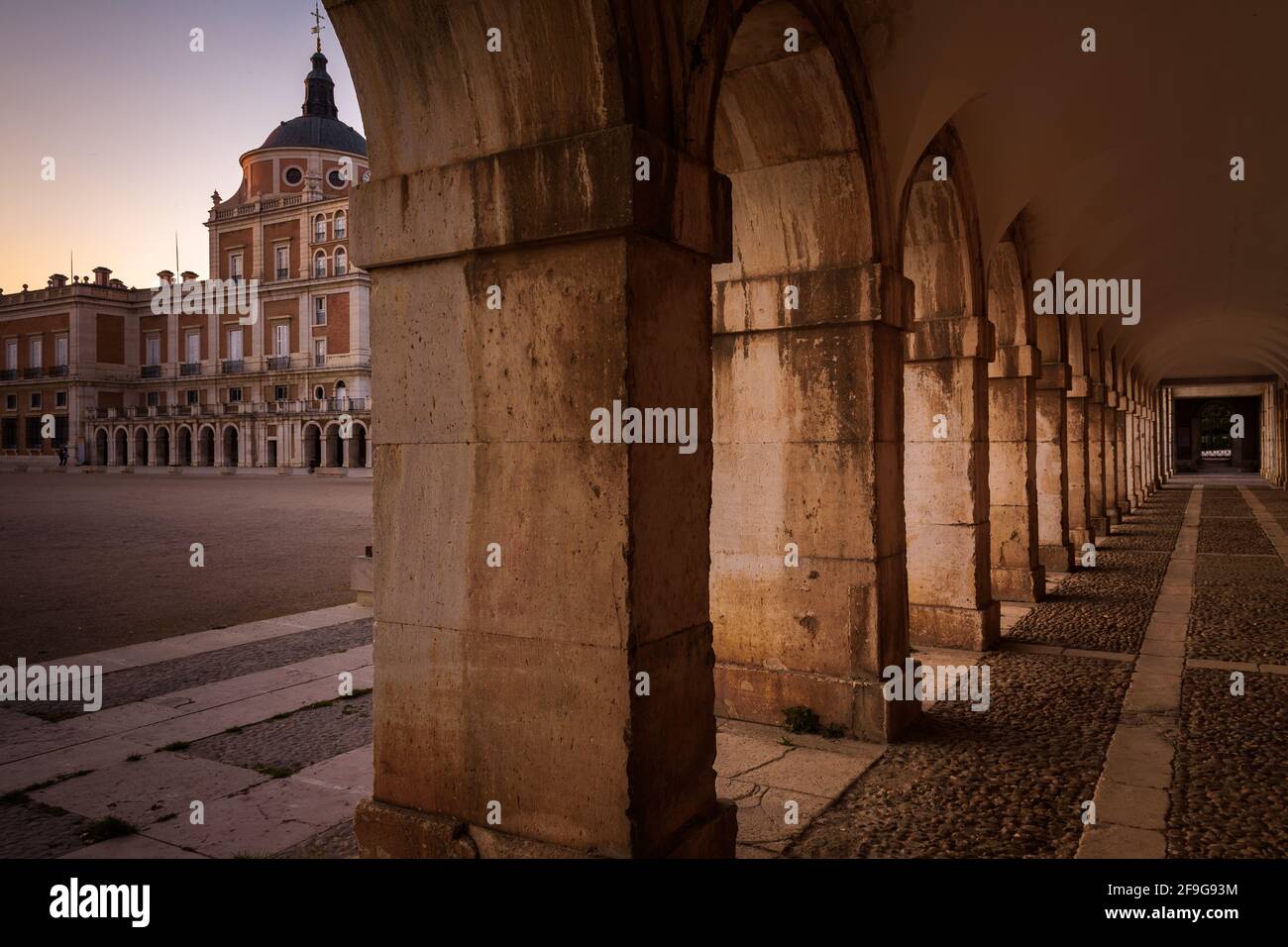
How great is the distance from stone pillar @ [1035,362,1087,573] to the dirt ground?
27.2 feet

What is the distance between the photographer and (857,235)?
199 inches

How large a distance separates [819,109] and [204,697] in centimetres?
495

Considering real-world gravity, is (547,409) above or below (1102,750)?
above

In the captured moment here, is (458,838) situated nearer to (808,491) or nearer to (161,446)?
(808,491)

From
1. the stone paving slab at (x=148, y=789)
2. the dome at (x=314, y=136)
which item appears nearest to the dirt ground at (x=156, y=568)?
the stone paving slab at (x=148, y=789)

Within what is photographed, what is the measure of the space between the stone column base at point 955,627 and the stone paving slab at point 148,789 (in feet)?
15.8

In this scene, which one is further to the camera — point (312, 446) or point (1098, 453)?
point (312, 446)

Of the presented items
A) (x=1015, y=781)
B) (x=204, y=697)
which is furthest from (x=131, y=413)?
(x=1015, y=781)

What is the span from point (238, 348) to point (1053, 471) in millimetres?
50168

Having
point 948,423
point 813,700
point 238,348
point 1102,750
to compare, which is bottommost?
point 1102,750

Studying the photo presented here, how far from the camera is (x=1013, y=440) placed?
925 centimetres

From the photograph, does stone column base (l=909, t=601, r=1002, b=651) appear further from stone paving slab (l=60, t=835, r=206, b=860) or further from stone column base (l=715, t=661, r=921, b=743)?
stone paving slab (l=60, t=835, r=206, b=860)

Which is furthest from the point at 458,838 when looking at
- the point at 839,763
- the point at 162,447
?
the point at 162,447
